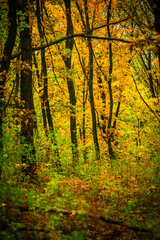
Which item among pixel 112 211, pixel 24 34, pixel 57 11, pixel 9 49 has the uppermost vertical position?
pixel 57 11

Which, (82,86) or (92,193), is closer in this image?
(92,193)

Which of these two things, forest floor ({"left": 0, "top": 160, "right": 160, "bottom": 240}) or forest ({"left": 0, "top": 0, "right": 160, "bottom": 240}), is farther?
forest ({"left": 0, "top": 0, "right": 160, "bottom": 240})

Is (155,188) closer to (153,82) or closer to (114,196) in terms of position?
(114,196)

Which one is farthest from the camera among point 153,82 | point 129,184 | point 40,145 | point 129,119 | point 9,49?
point 129,119

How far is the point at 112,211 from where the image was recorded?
16.8 feet

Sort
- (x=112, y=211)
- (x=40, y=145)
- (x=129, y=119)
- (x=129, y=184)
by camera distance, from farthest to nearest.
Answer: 1. (x=129, y=119)
2. (x=40, y=145)
3. (x=129, y=184)
4. (x=112, y=211)

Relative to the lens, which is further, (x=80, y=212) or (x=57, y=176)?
(x=57, y=176)

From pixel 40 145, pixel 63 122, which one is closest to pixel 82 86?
pixel 63 122

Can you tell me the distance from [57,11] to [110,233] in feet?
43.3

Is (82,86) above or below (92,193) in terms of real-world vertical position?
above

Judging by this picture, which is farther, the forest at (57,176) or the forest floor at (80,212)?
the forest at (57,176)

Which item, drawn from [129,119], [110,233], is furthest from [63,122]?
[110,233]

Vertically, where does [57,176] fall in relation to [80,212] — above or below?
above

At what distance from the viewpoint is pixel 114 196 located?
604cm
